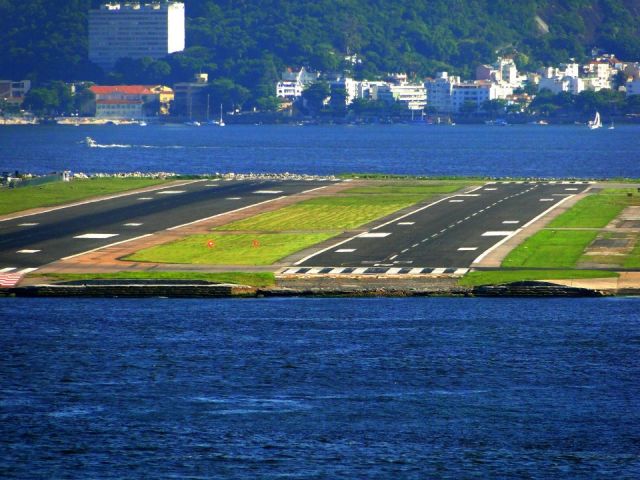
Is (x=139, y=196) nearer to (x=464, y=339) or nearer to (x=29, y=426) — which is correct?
(x=464, y=339)

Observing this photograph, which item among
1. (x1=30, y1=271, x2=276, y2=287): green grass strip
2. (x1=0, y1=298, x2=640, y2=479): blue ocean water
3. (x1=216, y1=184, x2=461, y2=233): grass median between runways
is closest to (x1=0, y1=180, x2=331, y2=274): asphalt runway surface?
(x1=30, y1=271, x2=276, y2=287): green grass strip

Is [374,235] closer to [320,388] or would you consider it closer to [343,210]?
[343,210]

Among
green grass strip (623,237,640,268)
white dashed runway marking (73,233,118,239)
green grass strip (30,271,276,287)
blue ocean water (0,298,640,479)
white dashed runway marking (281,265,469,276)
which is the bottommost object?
blue ocean water (0,298,640,479)

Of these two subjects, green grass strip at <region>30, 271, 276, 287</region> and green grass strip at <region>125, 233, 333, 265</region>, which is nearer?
green grass strip at <region>30, 271, 276, 287</region>

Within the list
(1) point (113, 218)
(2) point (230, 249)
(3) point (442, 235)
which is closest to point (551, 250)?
(3) point (442, 235)

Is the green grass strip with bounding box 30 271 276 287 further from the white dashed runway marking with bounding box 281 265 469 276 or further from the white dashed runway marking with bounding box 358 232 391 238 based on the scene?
the white dashed runway marking with bounding box 358 232 391 238

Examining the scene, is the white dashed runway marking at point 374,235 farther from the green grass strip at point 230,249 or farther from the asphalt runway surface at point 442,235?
the green grass strip at point 230,249

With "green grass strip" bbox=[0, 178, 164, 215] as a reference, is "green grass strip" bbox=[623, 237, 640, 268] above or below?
above
